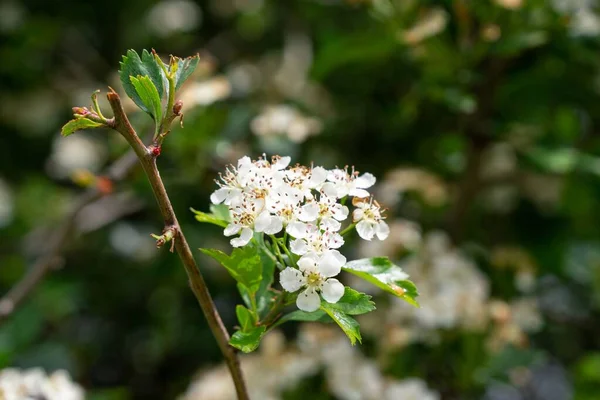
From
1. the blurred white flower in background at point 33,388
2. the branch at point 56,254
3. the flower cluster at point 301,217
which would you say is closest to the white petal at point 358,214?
the flower cluster at point 301,217

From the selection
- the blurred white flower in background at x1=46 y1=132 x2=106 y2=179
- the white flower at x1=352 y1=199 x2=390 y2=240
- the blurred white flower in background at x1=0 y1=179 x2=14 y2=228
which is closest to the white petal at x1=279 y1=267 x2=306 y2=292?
the white flower at x1=352 y1=199 x2=390 y2=240

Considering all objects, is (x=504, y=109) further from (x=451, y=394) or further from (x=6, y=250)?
(x=6, y=250)

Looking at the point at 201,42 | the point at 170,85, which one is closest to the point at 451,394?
the point at 170,85

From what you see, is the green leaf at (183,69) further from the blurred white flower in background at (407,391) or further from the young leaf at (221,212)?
the blurred white flower in background at (407,391)

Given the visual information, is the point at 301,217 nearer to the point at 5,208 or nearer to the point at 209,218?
the point at 209,218

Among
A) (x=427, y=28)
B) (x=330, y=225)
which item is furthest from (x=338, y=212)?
(x=427, y=28)

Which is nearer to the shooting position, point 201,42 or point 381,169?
point 381,169

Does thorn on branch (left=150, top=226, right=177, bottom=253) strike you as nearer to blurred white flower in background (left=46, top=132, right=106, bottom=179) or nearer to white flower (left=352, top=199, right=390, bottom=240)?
white flower (left=352, top=199, right=390, bottom=240)
